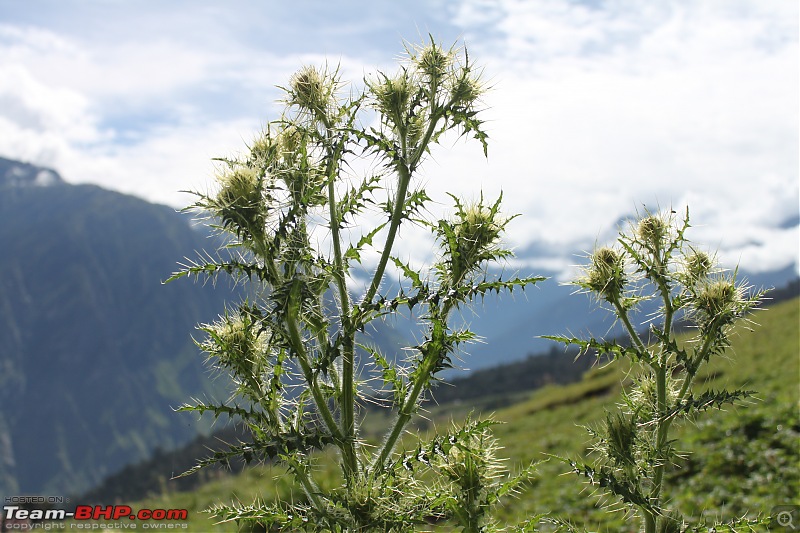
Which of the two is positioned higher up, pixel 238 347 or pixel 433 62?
pixel 433 62

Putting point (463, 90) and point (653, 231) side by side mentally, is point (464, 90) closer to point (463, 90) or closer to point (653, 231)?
point (463, 90)

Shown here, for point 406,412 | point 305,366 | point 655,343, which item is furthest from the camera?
point 655,343

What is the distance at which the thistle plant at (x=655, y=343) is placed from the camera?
3064 millimetres

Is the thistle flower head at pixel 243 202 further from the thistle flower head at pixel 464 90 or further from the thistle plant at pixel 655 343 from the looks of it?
the thistle plant at pixel 655 343

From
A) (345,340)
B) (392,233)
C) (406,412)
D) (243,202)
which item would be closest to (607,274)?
(392,233)

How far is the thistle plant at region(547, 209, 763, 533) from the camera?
A: 3064mm

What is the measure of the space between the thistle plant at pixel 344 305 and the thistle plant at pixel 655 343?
1.70 feet

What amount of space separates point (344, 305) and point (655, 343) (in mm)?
1797

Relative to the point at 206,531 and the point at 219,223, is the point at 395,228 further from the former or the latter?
the point at 206,531

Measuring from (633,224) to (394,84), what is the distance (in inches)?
64.5

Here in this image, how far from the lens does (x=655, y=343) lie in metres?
3.40

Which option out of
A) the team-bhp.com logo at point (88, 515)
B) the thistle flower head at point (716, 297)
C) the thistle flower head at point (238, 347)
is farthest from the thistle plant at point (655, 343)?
the team-bhp.com logo at point (88, 515)

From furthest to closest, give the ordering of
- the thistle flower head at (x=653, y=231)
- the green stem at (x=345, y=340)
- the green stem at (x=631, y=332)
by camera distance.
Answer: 1. the thistle flower head at (x=653, y=231)
2. the green stem at (x=631, y=332)
3. the green stem at (x=345, y=340)

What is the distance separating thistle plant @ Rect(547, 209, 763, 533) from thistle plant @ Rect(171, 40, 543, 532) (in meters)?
0.52
